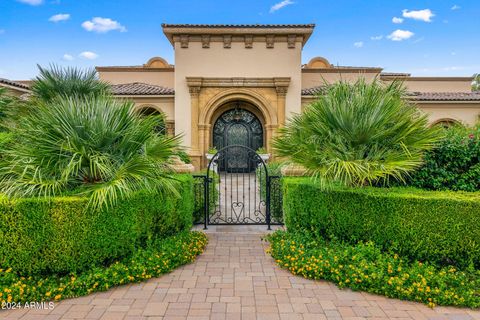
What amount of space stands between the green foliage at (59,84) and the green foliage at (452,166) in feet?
25.7

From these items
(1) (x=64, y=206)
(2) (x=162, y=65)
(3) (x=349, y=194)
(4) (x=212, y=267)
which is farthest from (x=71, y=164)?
(2) (x=162, y=65)

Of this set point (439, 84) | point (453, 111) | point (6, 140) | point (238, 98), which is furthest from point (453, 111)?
point (6, 140)

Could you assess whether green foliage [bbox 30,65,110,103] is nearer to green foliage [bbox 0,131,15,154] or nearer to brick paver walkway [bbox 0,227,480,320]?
green foliage [bbox 0,131,15,154]

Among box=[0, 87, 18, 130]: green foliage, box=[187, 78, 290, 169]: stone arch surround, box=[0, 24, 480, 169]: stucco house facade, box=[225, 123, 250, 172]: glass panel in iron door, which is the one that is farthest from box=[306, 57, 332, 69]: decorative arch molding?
box=[0, 87, 18, 130]: green foliage

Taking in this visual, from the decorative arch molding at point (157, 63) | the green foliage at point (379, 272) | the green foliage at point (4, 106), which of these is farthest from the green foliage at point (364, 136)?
→ the decorative arch molding at point (157, 63)

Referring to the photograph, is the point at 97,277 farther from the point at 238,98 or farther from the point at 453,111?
the point at 453,111

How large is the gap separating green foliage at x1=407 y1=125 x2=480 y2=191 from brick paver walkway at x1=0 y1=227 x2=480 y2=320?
254 cm

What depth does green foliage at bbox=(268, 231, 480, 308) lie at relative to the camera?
361cm

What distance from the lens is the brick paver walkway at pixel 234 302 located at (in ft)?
10.9

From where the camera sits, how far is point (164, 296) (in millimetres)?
3723

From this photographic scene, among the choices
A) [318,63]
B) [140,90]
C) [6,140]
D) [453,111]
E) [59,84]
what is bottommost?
[6,140]


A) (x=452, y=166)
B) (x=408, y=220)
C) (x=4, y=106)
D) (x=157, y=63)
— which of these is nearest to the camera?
(x=408, y=220)

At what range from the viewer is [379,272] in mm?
3922

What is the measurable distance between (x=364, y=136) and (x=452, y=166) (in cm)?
206
